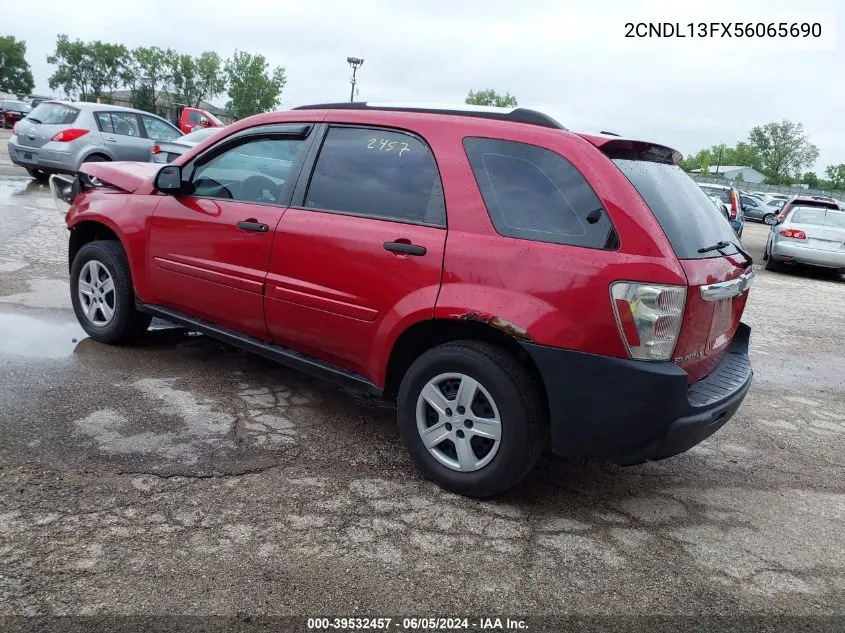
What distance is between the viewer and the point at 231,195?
179 inches

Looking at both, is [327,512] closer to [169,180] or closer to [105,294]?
[169,180]

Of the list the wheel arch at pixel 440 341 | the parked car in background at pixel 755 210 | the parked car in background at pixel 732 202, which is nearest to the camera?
the wheel arch at pixel 440 341

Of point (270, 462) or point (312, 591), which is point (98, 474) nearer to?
point (270, 462)

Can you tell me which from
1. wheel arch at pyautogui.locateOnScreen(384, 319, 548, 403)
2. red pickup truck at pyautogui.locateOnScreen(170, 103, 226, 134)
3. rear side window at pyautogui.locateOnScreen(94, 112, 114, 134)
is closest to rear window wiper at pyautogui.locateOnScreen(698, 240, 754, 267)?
wheel arch at pyautogui.locateOnScreen(384, 319, 548, 403)

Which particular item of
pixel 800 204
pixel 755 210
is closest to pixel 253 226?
pixel 800 204

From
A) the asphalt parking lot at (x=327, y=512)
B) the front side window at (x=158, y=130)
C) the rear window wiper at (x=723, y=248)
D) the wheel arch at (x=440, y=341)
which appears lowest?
the asphalt parking lot at (x=327, y=512)

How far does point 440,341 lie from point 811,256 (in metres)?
12.2

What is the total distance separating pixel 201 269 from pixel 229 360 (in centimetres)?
94

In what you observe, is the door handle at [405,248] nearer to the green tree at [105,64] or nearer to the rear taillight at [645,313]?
the rear taillight at [645,313]

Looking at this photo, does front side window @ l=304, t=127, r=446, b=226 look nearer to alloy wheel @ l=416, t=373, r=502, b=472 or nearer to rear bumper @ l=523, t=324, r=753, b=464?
alloy wheel @ l=416, t=373, r=502, b=472

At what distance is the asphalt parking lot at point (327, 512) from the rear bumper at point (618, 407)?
1.37ft

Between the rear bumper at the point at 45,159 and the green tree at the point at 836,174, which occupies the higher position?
the green tree at the point at 836,174

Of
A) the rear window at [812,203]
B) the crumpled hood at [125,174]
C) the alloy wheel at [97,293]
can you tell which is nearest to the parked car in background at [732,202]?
the rear window at [812,203]

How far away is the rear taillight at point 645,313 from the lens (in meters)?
3.07
